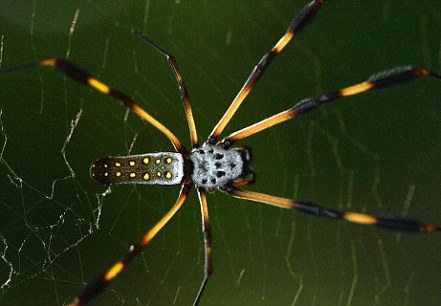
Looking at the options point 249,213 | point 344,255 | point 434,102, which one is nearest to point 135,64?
point 249,213

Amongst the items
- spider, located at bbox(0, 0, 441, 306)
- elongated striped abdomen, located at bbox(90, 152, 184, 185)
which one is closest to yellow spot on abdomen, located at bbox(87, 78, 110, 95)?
spider, located at bbox(0, 0, 441, 306)

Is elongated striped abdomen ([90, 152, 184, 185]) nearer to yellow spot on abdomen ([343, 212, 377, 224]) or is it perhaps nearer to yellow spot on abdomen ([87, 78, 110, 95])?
yellow spot on abdomen ([87, 78, 110, 95])

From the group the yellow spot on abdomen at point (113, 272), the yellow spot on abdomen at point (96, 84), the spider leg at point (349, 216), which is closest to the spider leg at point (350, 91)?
the spider leg at point (349, 216)

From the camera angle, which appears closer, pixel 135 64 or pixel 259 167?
pixel 135 64

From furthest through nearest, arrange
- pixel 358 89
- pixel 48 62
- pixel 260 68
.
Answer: pixel 260 68
pixel 358 89
pixel 48 62

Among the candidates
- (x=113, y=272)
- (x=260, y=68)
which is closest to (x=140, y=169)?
(x=113, y=272)

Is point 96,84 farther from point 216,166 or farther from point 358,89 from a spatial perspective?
point 358,89

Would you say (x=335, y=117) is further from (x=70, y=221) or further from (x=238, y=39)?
(x=70, y=221)
